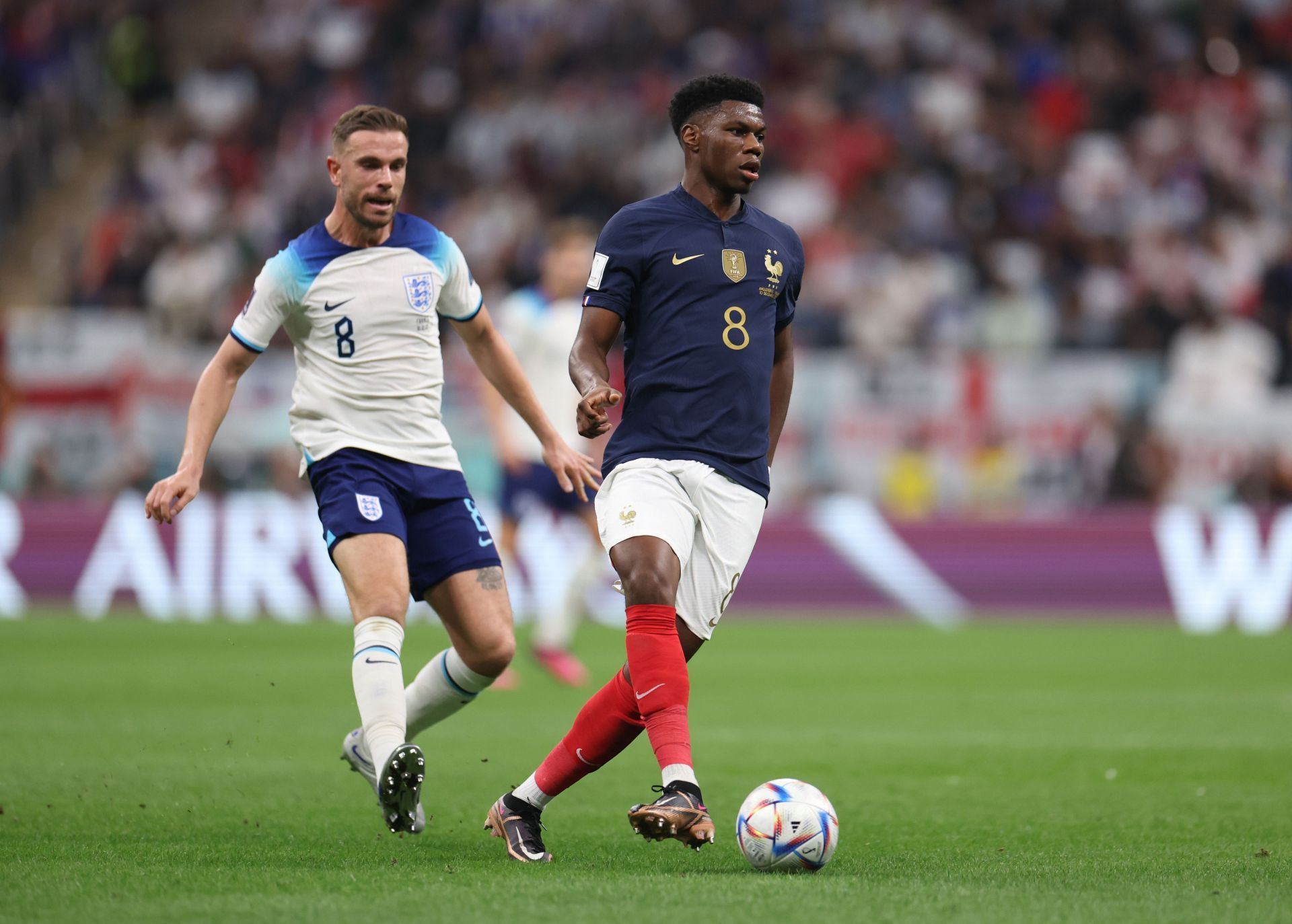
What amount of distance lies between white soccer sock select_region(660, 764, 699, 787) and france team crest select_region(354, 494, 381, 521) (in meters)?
1.57

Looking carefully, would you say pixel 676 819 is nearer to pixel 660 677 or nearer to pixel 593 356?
pixel 660 677

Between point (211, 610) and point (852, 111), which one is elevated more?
point (852, 111)

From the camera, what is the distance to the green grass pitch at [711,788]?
4.91 m

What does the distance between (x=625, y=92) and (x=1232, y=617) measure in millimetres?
11098

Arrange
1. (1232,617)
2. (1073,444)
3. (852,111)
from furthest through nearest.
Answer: (852,111) < (1073,444) < (1232,617)

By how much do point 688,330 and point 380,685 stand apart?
162 centimetres

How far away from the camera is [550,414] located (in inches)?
476

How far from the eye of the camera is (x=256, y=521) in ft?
56.1

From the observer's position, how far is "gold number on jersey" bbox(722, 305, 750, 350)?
5.88 m

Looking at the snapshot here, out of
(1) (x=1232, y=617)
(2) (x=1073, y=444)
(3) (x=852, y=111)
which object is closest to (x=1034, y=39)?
(3) (x=852, y=111)

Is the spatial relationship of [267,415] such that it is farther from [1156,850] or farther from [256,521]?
[1156,850]

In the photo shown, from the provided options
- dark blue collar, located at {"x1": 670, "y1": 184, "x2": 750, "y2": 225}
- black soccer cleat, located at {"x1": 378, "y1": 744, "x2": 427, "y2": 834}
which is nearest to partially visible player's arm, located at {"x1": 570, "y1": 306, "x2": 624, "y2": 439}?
dark blue collar, located at {"x1": 670, "y1": 184, "x2": 750, "y2": 225}

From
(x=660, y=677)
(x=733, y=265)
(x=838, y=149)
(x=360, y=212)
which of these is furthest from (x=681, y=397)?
(x=838, y=149)

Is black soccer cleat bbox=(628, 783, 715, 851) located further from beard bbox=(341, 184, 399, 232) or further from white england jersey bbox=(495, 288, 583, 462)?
white england jersey bbox=(495, 288, 583, 462)
